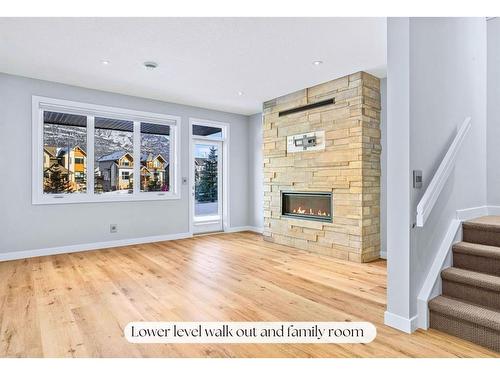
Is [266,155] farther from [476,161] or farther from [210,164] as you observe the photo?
[476,161]

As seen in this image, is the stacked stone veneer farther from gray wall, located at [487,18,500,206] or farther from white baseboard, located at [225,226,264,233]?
white baseboard, located at [225,226,264,233]

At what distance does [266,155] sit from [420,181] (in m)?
3.53

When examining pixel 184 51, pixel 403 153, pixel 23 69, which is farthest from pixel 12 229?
pixel 403 153

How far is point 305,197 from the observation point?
486 centimetres

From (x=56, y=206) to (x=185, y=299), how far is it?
306 centimetres

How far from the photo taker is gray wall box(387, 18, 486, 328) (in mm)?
2109

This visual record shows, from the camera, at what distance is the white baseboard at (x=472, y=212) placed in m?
2.74

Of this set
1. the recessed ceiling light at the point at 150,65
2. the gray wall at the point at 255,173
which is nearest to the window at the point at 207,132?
the gray wall at the point at 255,173

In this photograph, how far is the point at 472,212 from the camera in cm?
290

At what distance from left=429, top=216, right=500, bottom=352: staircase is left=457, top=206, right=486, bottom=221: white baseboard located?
126 millimetres

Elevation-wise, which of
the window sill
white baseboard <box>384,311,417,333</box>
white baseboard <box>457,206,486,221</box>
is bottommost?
white baseboard <box>384,311,417,333</box>

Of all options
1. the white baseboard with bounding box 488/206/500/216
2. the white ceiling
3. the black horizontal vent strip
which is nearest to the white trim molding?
the white baseboard with bounding box 488/206/500/216

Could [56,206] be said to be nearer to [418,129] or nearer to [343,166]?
[343,166]

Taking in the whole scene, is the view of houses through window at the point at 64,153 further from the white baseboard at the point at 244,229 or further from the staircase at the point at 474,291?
the staircase at the point at 474,291
